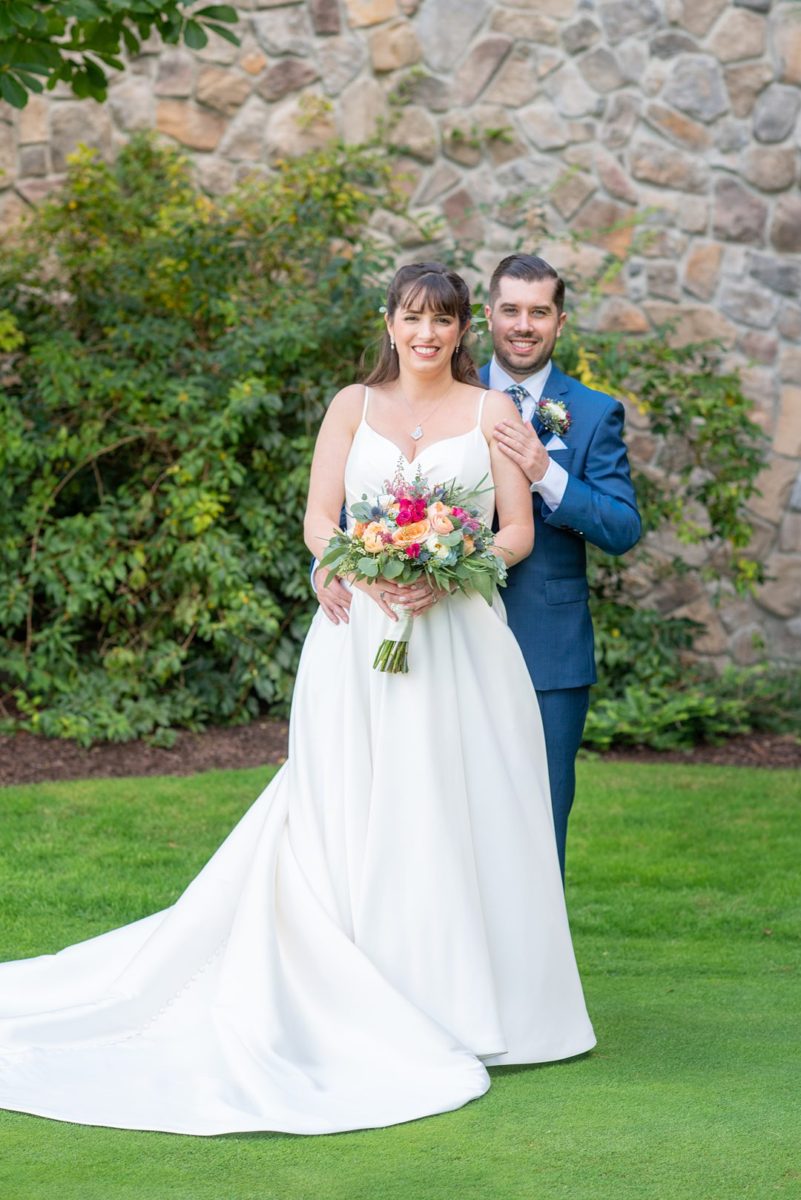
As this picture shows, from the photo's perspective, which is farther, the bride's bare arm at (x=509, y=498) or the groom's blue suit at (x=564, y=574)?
the groom's blue suit at (x=564, y=574)

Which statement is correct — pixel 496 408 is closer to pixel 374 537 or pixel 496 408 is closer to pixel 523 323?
pixel 523 323

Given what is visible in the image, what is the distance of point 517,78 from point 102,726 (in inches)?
168

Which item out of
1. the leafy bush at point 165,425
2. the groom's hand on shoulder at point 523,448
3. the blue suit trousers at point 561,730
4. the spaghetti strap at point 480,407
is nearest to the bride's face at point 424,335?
the spaghetti strap at point 480,407

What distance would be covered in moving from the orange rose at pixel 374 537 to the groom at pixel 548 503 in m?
0.53

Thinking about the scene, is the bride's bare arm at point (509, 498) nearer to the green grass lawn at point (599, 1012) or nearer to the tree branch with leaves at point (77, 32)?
the green grass lawn at point (599, 1012)

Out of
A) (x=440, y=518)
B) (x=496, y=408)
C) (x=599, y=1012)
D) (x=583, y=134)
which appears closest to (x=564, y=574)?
(x=496, y=408)

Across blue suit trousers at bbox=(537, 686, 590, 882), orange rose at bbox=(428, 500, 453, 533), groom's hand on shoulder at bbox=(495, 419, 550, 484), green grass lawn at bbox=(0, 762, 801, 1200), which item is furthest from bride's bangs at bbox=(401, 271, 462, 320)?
green grass lawn at bbox=(0, 762, 801, 1200)

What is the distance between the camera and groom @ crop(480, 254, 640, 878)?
4.08m

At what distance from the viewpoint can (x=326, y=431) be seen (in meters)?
4.04

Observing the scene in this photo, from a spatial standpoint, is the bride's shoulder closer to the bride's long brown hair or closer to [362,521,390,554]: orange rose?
the bride's long brown hair

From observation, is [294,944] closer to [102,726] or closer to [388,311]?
[388,311]

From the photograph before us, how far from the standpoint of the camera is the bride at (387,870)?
3672 millimetres

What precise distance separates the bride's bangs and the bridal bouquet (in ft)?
1.40

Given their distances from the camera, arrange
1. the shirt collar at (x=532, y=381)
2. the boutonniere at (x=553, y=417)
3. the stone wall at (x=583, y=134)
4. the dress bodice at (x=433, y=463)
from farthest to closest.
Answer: the stone wall at (x=583, y=134), the shirt collar at (x=532, y=381), the boutonniere at (x=553, y=417), the dress bodice at (x=433, y=463)
